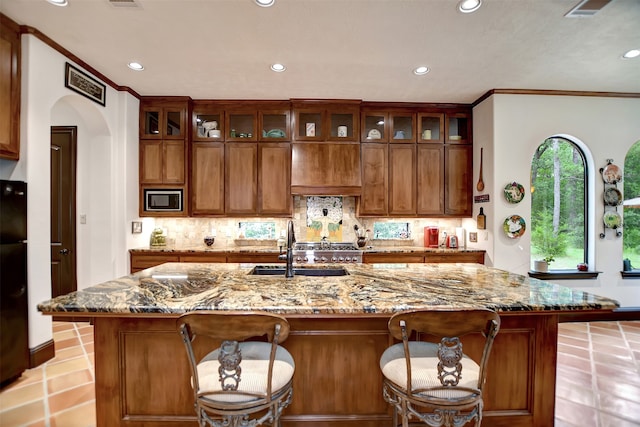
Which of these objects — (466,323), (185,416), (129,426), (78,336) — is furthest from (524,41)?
(78,336)

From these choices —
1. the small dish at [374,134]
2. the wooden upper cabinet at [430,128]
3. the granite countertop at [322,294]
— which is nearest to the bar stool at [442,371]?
the granite countertop at [322,294]

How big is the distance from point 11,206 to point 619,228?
6.42 meters

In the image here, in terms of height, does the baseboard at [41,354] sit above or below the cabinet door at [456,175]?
below

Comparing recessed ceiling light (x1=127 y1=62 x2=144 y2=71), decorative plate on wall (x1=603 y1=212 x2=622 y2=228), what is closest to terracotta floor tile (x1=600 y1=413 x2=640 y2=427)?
decorative plate on wall (x1=603 y1=212 x2=622 y2=228)

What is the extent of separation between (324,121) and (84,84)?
2759mm

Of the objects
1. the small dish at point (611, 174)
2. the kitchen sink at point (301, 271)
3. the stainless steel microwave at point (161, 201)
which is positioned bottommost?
the kitchen sink at point (301, 271)

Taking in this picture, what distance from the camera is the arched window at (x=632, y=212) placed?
12.7ft

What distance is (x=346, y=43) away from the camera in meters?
2.69

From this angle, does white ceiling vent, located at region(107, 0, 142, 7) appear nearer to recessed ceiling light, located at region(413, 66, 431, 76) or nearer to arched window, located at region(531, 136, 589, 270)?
recessed ceiling light, located at region(413, 66, 431, 76)

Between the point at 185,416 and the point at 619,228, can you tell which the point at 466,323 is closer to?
the point at 185,416

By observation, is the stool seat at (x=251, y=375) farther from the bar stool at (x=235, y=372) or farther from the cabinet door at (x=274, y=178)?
the cabinet door at (x=274, y=178)

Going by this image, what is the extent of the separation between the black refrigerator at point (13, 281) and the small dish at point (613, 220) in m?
6.23

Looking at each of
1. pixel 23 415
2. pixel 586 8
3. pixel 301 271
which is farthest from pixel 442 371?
pixel 586 8

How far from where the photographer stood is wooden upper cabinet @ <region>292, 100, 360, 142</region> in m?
4.17
